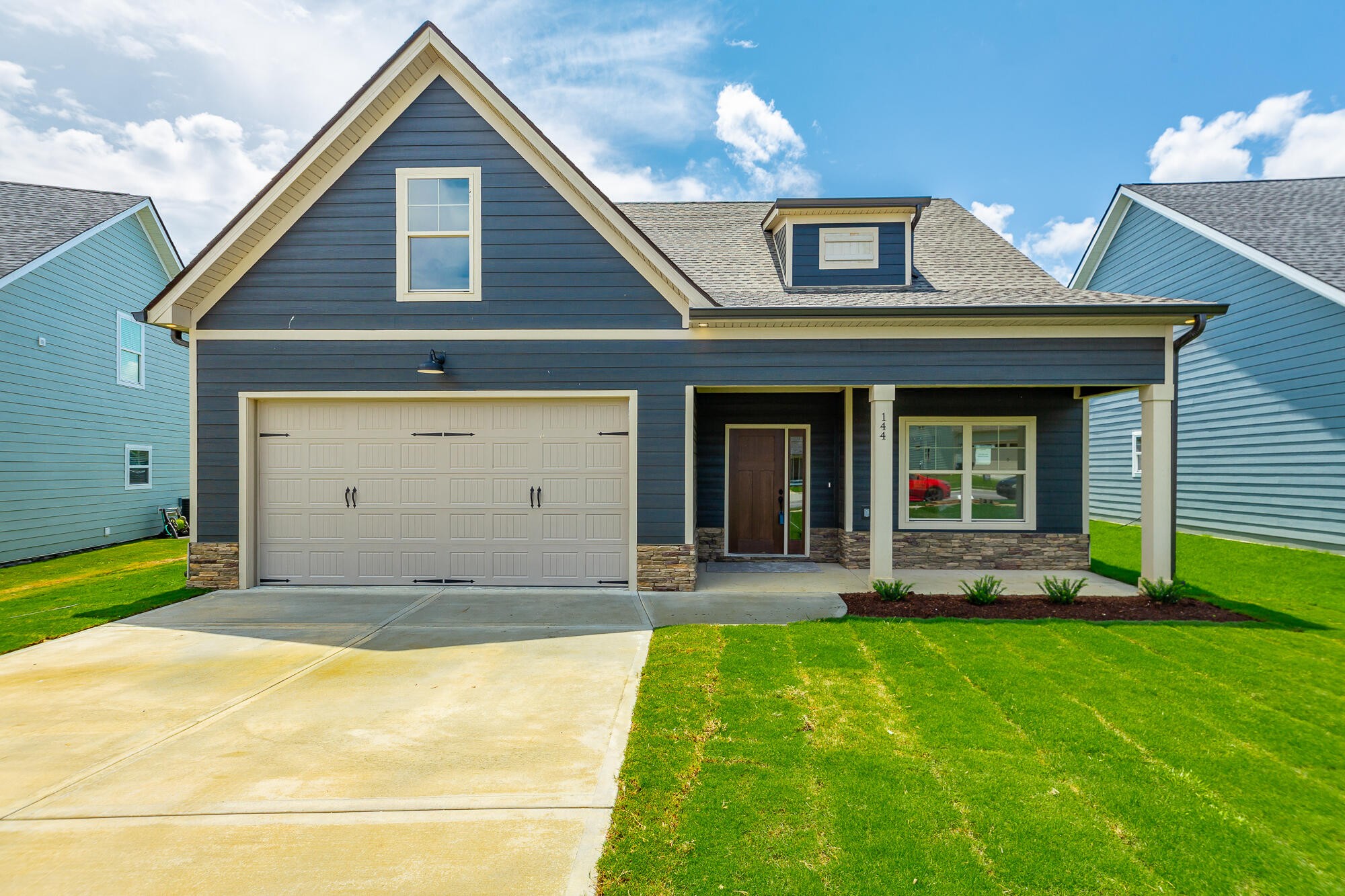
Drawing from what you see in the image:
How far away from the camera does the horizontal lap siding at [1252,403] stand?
1034 centimetres

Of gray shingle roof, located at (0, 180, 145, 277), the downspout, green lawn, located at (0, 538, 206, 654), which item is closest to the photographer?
green lawn, located at (0, 538, 206, 654)

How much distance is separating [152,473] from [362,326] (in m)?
9.48

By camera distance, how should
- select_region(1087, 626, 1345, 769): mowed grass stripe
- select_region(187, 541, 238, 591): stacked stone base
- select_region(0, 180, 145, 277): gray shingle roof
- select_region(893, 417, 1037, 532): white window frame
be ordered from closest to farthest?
select_region(1087, 626, 1345, 769): mowed grass stripe → select_region(187, 541, 238, 591): stacked stone base → select_region(893, 417, 1037, 532): white window frame → select_region(0, 180, 145, 277): gray shingle roof

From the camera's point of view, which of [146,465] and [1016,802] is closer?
[1016,802]

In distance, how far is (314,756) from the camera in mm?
3709

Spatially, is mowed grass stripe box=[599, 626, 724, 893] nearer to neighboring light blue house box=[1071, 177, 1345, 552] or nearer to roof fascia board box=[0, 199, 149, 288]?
neighboring light blue house box=[1071, 177, 1345, 552]

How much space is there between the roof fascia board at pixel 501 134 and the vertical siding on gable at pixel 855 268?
3.17 m

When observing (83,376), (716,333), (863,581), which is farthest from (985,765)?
(83,376)

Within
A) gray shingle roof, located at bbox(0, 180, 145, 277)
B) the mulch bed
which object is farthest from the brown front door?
gray shingle roof, located at bbox(0, 180, 145, 277)

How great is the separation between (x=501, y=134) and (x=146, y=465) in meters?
11.6

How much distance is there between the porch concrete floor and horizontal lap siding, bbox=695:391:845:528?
1.11m

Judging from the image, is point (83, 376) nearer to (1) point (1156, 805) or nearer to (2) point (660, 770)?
(2) point (660, 770)

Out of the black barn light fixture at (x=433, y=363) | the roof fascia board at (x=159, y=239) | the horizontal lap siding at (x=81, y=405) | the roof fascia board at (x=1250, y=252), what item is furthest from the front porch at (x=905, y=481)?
the roof fascia board at (x=159, y=239)

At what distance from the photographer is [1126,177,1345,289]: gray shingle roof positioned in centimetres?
1094
